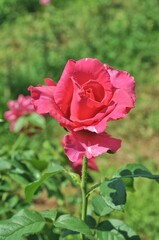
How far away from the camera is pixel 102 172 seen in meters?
3.76

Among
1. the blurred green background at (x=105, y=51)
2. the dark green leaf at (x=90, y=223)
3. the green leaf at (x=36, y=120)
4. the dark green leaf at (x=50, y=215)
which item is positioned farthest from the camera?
the blurred green background at (x=105, y=51)

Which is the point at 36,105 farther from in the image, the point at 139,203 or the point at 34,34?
the point at 34,34

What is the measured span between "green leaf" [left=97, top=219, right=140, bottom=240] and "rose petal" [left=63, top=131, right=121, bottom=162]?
0.27 m

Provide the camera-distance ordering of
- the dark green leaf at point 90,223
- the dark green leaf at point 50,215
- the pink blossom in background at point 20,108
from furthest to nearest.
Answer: the pink blossom in background at point 20,108 → the dark green leaf at point 90,223 → the dark green leaf at point 50,215

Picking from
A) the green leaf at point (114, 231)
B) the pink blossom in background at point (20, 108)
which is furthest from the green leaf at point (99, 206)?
the pink blossom in background at point (20, 108)

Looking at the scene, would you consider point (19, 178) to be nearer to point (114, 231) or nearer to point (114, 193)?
point (114, 231)

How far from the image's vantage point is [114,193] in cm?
123

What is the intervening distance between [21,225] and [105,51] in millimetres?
3899

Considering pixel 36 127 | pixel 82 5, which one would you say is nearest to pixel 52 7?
pixel 82 5

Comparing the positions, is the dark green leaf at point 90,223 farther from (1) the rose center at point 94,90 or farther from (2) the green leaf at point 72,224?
(1) the rose center at point 94,90

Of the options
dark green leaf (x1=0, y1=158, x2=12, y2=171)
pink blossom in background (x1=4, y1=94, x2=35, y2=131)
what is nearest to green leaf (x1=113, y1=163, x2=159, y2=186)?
dark green leaf (x1=0, y1=158, x2=12, y2=171)

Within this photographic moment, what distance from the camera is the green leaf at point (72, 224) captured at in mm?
1214

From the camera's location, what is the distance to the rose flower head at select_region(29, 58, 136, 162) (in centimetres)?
117

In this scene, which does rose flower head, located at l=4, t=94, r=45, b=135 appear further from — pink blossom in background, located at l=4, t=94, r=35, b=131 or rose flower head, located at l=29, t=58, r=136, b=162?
rose flower head, located at l=29, t=58, r=136, b=162
